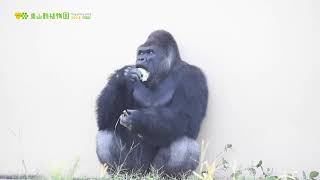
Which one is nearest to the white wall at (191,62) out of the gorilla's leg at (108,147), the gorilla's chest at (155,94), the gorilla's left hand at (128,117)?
the gorilla's chest at (155,94)

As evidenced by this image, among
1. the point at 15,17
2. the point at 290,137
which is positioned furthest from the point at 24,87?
the point at 290,137

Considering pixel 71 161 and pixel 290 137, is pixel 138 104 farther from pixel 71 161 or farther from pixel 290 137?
pixel 290 137

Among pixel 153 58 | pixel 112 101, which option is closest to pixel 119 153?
pixel 112 101

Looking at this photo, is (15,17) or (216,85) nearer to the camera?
(216,85)

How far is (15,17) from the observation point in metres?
5.07

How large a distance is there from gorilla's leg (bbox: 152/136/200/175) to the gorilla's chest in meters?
0.37

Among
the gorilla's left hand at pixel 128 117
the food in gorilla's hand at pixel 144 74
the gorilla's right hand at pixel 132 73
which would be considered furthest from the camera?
the food in gorilla's hand at pixel 144 74

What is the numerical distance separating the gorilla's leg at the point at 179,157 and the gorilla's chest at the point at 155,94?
369mm

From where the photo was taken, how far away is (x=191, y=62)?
470cm

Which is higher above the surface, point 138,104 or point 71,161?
point 138,104

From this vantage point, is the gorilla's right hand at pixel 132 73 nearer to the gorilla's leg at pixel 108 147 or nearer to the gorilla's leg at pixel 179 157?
the gorilla's leg at pixel 108 147

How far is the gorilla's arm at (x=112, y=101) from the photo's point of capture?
4.47 metres

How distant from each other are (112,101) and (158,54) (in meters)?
0.50

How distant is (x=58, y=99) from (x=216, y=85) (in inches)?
52.2
